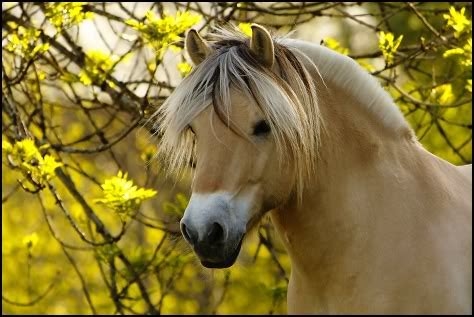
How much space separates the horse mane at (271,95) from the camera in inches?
124

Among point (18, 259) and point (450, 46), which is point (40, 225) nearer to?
point (18, 259)

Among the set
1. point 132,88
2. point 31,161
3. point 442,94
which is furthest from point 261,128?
point 132,88

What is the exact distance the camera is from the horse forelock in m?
3.13

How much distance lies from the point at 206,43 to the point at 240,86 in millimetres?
349

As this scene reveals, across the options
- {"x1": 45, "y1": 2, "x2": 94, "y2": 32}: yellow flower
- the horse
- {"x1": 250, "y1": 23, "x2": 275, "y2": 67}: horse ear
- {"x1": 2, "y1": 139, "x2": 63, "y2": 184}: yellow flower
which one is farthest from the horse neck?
{"x1": 45, "y1": 2, "x2": 94, "y2": 32}: yellow flower

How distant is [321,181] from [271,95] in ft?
1.15

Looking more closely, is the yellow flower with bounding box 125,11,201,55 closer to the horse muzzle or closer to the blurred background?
the blurred background

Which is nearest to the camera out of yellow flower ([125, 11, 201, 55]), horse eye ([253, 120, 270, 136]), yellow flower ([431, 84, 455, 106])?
horse eye ([253, 120, 270, 136])

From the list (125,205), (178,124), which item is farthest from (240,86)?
(125,205)

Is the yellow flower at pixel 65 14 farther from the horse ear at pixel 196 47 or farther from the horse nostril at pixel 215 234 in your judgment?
the horse nostril at pixel 215 234

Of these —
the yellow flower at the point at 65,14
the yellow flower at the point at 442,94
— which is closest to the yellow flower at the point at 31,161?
the yellow flower at the point at 65,14

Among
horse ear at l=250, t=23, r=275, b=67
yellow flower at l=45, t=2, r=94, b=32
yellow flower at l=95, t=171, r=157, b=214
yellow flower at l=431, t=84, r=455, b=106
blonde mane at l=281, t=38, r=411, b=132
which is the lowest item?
yellow flower at l=431, t=84, r=455, b=106

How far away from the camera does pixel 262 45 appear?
329cm

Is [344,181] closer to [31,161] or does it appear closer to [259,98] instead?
[259,98]
